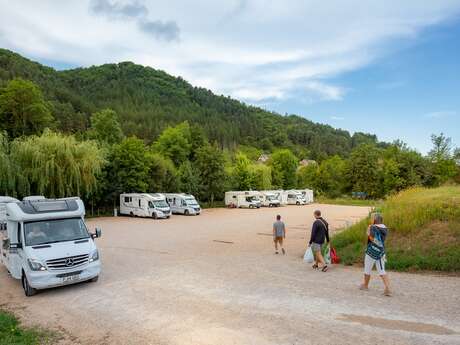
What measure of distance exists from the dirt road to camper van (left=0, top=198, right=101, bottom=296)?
0.49 metres

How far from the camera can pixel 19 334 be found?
671 cm

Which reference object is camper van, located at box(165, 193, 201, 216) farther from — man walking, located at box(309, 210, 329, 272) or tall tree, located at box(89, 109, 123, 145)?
man walking, located at box(309, 210, 329, 272)

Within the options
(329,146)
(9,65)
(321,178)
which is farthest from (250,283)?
(329,146)

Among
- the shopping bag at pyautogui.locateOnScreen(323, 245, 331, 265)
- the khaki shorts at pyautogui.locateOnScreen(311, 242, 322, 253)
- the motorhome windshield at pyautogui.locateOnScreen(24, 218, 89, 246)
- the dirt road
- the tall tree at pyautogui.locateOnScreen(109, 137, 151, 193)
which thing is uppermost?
the tall tree at pyautogui.locateOnScreen(109, 137, 151, 193)

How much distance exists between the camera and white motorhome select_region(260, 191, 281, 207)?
54.5 meters

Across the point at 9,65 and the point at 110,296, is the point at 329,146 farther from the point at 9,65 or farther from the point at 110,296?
the point at 110,296

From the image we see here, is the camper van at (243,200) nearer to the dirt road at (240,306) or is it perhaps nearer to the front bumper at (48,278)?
the dirt road at (240,306)

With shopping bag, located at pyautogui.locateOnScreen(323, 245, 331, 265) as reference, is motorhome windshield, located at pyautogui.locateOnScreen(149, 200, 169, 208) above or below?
above

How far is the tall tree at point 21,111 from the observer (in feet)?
146

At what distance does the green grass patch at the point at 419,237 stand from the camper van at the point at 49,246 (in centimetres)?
845

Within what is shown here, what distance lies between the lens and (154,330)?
6.66 metres

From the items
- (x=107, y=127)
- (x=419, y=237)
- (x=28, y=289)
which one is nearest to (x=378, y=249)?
(x=419, y=237)

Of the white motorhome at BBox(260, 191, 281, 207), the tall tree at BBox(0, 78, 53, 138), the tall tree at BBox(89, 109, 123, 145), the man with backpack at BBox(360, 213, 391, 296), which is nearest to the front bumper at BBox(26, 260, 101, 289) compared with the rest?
the man with backpack at BBox(360, 213, 391, 296)

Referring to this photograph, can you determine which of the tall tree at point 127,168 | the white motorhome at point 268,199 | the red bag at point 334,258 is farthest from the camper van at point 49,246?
the white motorhome at point 268,199
